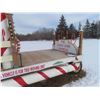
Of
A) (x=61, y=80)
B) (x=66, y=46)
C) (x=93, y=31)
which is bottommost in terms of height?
(x=61, y=80)

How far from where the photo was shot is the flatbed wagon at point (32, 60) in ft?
4.81

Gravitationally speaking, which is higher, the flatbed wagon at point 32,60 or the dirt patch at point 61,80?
the flatbed wagon at point 32,60

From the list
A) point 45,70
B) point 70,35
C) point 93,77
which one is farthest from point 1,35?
point 93,77

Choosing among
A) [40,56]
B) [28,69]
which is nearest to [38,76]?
[28,69]

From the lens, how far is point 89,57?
186cm

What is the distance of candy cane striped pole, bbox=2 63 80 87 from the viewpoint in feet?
5.10

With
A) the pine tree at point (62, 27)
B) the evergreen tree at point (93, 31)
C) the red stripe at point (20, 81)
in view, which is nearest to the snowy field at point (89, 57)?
the evergreen tree at point (93, 31)

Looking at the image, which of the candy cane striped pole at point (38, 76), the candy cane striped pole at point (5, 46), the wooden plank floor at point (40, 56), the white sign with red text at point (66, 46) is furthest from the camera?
the white sign with red text at point (66, 46)

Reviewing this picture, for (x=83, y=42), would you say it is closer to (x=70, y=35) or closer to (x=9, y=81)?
(x=70, y=35)

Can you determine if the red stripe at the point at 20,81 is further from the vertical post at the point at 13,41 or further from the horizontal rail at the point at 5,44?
the horizontal rail at the point at 5,44

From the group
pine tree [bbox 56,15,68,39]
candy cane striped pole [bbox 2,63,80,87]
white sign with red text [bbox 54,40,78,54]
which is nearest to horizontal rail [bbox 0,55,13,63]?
candy cane striped pole [bbox 2,63,80,87]

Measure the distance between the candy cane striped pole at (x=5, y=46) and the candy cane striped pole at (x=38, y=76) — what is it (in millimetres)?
128

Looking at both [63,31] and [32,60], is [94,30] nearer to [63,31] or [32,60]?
[63,31]

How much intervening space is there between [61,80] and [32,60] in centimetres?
32
